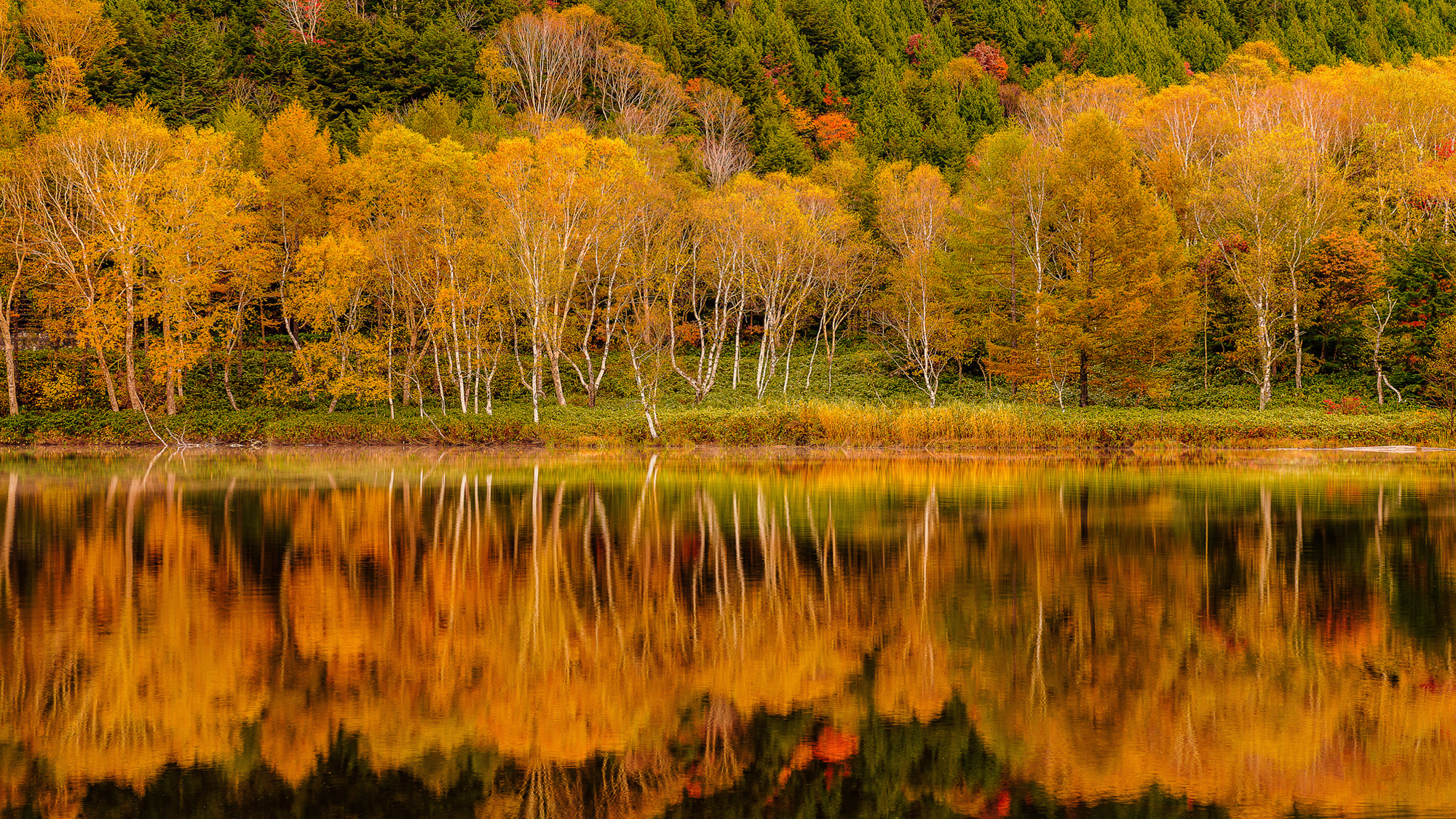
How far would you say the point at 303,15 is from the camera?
107m

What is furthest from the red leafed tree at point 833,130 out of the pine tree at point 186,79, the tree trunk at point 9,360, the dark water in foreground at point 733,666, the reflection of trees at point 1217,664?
the reflection of trees at point 1217,664

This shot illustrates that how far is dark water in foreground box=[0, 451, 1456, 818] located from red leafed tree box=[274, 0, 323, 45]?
9085 centimetres

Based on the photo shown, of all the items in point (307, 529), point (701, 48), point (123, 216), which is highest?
point (701, 48)

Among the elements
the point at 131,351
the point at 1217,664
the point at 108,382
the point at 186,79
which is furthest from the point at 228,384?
the point at 1217,664

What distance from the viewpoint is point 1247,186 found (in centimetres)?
5462

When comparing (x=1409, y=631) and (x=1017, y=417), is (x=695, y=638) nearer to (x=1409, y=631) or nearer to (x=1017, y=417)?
(x=1409, y=631)

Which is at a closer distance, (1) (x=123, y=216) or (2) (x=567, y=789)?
(2) (x=567, y=789)

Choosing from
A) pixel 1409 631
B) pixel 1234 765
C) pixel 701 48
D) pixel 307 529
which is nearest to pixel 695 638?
pixel 1234 765

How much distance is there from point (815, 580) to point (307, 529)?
9809 millimetres

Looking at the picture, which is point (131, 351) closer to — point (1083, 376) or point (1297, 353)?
point (1083, 376)

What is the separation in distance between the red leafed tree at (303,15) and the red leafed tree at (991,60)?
5845 cm

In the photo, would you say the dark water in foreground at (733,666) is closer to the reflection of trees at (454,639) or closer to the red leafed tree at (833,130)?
the reflection of trees at (454,639)

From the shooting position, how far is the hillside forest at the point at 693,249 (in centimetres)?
5169

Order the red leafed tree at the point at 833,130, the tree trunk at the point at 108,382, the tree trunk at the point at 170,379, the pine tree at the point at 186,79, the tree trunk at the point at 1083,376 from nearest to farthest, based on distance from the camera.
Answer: the tree trunk at the point at 170,379 < the tree trunk at the point at 108,382 < the tree trunk at the point at 1083,376 < the pine tree at the point at 186,79 < the red leafed tree at the point at 833,130
